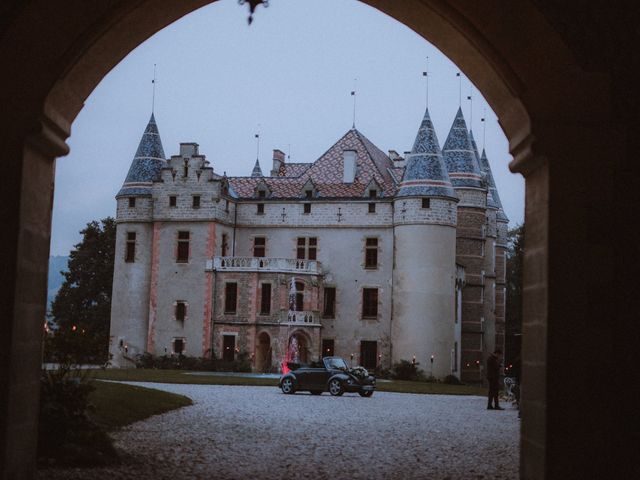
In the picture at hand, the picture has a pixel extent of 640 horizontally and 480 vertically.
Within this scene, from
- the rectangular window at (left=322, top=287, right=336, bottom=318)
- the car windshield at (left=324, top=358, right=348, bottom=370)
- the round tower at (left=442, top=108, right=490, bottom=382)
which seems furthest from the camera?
the round tower at (left=442, top=108, right=490, bottom=382)

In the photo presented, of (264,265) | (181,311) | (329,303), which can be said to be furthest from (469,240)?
(181,311)

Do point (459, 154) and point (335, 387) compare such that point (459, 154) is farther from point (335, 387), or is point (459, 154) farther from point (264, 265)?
point (335, 387)

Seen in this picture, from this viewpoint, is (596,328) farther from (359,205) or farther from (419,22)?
(359,205)

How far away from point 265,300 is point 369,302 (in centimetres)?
547

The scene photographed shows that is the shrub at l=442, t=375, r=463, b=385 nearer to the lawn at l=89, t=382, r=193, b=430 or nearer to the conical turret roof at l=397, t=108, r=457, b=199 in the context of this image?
the conical turret roof at l=397, t=108, r=457, b=199

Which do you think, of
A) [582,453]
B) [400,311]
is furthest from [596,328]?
[400,311]

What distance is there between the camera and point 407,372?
42.0 metres

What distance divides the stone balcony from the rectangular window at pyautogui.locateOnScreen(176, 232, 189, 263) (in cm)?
144

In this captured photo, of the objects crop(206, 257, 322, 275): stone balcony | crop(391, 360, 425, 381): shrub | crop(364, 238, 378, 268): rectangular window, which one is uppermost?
crop(364, 238, 378, 268): rectangular window

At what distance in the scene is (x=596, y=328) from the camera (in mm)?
5824

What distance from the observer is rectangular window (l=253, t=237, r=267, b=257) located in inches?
1839

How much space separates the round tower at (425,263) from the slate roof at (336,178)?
8.33 ft

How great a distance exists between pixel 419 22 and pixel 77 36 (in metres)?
2.84

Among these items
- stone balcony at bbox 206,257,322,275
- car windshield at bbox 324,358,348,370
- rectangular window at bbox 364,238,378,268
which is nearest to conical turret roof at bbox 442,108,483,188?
rectangular window at bbox 364,238,378,268
